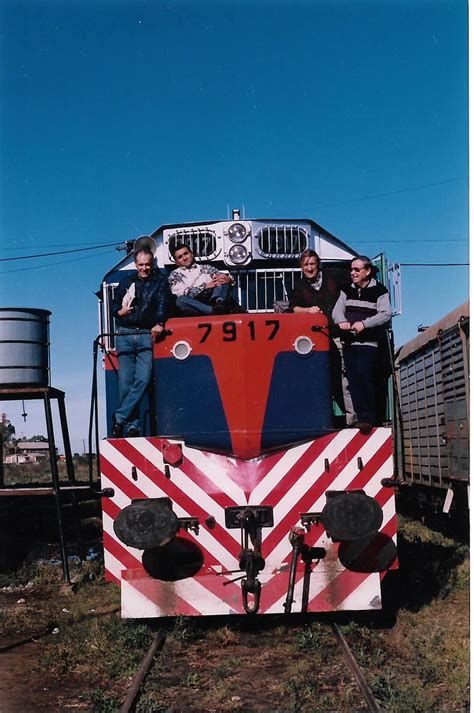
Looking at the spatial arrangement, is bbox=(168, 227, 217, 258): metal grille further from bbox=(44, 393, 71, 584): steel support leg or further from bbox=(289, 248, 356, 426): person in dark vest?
bbox=(44, 393, 71, 584): steel support leg

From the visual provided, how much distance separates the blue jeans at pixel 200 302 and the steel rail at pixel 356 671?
2756 millimetres

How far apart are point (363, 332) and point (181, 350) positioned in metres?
1.52

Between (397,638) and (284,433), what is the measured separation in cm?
179

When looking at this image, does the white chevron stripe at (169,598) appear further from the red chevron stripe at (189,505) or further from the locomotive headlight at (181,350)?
the locomotive headlight at (181,350)

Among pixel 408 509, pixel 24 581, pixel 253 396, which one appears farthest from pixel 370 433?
pixel 408 509

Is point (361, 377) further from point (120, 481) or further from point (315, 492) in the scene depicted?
point (120, 481)

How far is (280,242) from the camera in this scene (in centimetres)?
749

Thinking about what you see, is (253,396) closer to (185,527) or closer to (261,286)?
(185,527)

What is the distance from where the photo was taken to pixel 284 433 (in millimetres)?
6125

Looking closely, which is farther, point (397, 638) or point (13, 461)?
point (13, 461)

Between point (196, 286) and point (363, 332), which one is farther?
point (196, 286)

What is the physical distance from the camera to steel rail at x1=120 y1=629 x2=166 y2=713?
14.9 feet

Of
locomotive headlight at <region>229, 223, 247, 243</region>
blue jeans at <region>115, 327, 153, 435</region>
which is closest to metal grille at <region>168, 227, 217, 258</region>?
locomotive headlight at <region>229, 223, 247, 243</region>

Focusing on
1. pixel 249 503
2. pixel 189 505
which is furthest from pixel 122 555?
pixel 249 503
